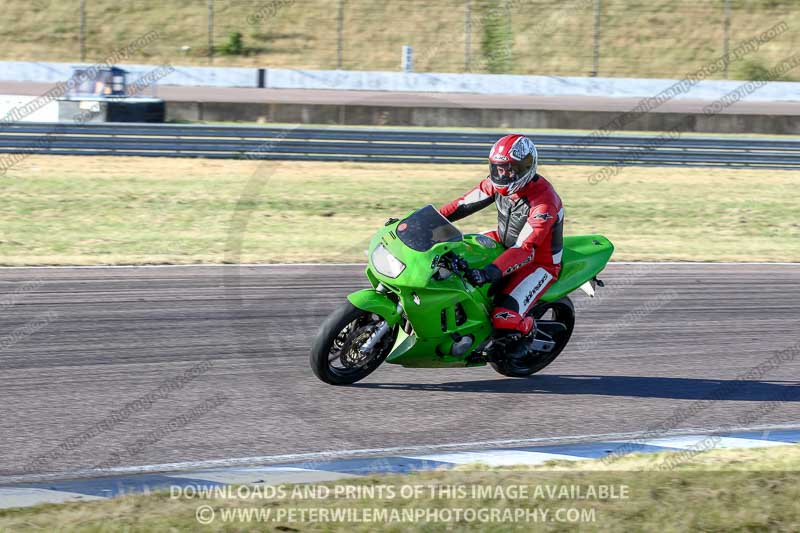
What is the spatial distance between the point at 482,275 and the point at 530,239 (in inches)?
20.4

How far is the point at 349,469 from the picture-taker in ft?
18.9

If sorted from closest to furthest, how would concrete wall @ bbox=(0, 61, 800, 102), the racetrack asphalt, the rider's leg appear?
the racetrack asphalt → the rider's leg → concrete wall @ bbox=(0, 61, 800, 102)

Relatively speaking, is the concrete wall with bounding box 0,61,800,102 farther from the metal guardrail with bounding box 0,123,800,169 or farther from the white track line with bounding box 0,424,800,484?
the white track line with bounding box 0,424,800,484

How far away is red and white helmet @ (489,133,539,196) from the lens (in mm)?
7184

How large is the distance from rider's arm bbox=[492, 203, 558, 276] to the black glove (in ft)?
0.56

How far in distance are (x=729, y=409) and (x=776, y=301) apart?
426 cm

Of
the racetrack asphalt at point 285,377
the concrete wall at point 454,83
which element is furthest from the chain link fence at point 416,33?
the racetrack asphalt at point 285,377

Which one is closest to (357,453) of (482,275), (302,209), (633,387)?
(482,275)

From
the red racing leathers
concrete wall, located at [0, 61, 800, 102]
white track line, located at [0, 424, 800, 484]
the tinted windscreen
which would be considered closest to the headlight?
the tinted windscreen

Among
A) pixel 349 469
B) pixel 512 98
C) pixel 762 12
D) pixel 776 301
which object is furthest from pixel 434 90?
pixel 349 469

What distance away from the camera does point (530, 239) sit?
23.9 feet

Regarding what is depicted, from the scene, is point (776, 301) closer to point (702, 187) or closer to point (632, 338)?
point (632, 338)

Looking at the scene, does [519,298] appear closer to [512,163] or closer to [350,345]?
[512,163]

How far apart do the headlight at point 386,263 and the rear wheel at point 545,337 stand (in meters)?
1.38
